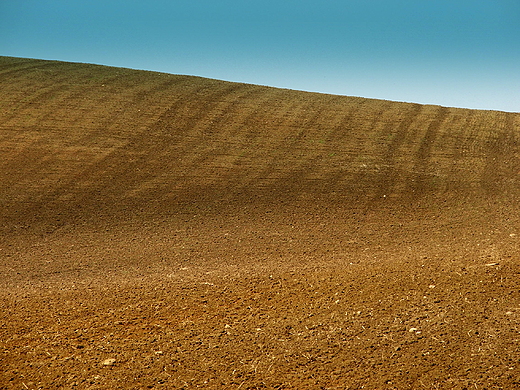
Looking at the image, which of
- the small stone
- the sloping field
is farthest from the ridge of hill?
the small stone

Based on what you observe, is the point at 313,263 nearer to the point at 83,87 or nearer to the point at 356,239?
the point at 356,239

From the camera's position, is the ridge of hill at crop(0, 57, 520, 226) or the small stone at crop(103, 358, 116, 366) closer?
the small stone at crop(103, 358, 116, 366)

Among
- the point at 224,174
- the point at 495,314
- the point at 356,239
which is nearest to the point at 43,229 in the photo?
the point at 224,174

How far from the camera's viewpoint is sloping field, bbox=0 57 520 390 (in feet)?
15.4

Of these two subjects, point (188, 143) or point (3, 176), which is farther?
point (188, 143)

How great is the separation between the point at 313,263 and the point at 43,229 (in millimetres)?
6032

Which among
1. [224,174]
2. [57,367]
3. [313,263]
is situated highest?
[224,174]

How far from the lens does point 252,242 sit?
8.81 metres

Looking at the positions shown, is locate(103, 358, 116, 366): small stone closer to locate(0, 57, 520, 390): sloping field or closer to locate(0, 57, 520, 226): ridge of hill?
locate(0, 57, 520, 390): sloping field

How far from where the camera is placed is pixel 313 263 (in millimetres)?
7574

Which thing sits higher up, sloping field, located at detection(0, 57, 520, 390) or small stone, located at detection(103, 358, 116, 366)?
sloping field, located at detection(0, 57, 520, 390)

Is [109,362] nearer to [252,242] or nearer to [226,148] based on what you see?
[252,242]

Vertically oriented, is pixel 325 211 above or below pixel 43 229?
above

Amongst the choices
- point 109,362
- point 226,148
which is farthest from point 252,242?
point 226,148
